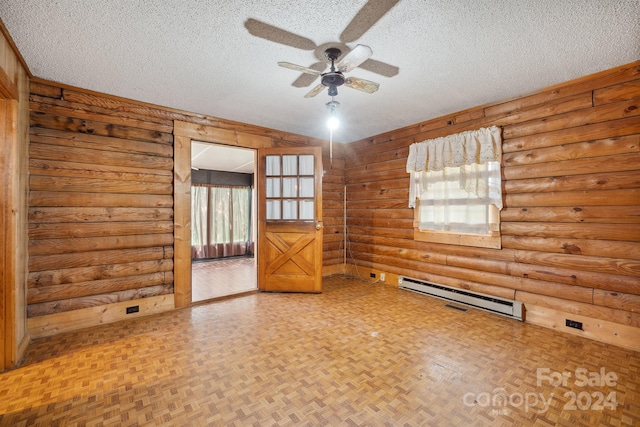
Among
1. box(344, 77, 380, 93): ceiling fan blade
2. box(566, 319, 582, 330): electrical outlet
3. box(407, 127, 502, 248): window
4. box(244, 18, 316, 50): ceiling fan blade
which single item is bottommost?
box(566, 319, 582, 330): electrical outlet

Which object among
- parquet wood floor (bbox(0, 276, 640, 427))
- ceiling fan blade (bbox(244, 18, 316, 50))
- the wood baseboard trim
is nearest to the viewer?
parquet wood floor (bbox(0, 276, 640, 427))

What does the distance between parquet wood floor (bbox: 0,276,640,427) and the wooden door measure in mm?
1044

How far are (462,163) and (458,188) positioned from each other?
35 cm

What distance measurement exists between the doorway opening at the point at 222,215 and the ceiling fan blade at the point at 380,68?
3810mm

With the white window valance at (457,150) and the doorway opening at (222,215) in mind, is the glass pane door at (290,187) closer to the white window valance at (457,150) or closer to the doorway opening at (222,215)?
the white window valance at (457,150)

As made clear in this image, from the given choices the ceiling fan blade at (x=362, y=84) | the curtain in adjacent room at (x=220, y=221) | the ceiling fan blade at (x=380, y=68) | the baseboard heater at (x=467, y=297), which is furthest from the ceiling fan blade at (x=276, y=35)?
the curtain in adjacent room at (x=220, y=221)

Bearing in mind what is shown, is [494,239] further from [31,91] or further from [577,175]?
[31,91]

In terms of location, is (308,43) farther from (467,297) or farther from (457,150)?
(467,297)

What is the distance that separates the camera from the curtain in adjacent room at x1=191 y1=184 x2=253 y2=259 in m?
7.45

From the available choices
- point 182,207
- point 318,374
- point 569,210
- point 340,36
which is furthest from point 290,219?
point 569,210

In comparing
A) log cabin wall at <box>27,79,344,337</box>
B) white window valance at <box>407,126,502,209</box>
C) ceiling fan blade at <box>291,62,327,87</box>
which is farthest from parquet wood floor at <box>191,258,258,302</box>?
white window valance at <box>407,126,502,209</box>

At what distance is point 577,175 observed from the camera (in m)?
2.85

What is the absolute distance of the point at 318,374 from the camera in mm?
2166

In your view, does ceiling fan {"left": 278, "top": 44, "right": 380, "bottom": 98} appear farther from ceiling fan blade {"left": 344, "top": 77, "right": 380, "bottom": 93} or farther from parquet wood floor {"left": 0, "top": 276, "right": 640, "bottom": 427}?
parquet wood floor {"left": 0, "top": 276, "right": 640, "bottom": 427}
